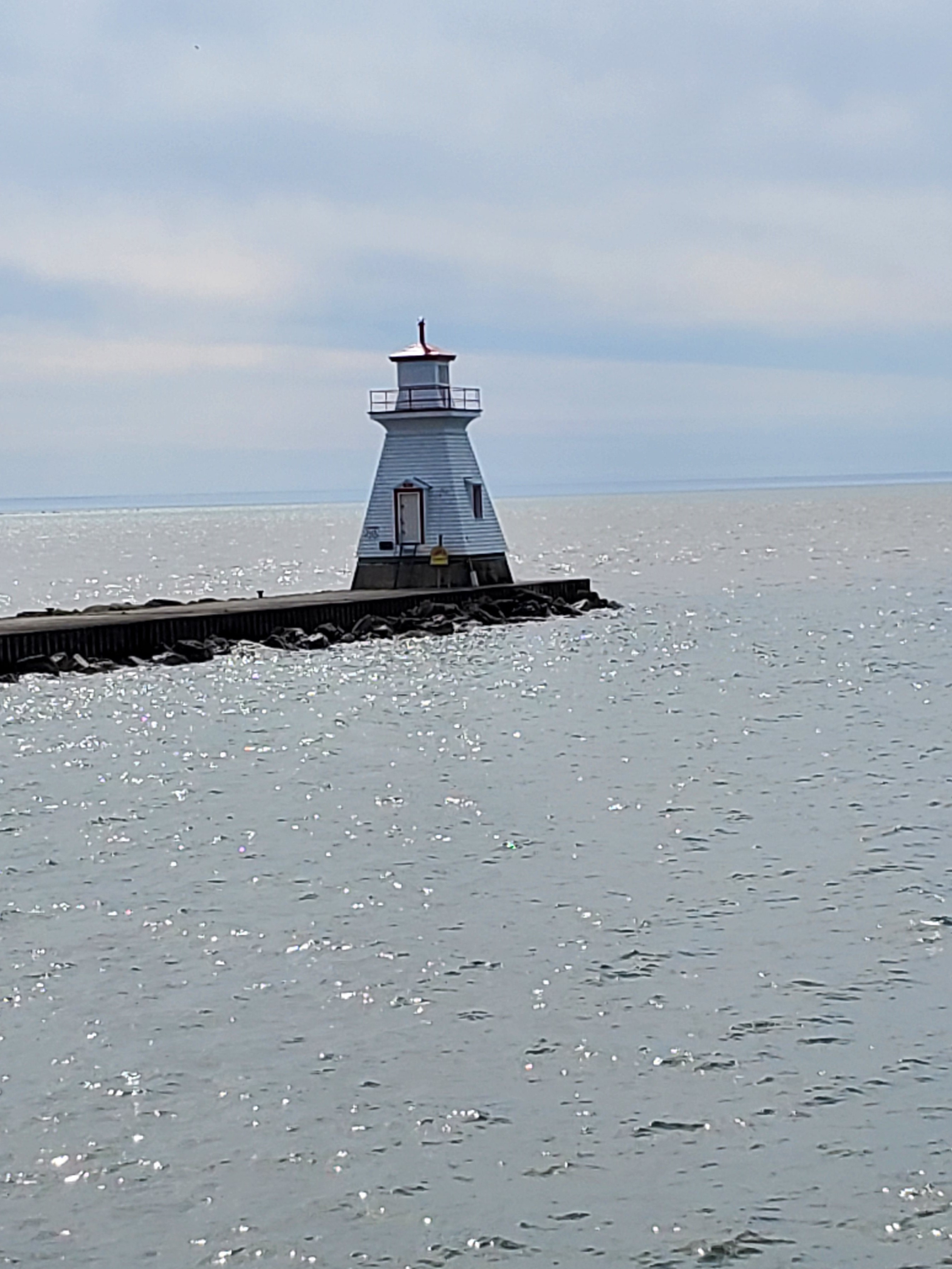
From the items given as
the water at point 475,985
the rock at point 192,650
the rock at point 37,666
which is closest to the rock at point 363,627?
the rock at point 192,650

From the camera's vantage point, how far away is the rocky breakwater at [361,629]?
95.4 feet

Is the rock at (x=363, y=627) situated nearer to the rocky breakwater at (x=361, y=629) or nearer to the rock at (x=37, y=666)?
the rocky breakwater at (x=361, y=629)

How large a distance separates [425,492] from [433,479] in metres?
0.32

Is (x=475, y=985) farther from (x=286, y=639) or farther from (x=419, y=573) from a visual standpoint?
(x=419, y=573)

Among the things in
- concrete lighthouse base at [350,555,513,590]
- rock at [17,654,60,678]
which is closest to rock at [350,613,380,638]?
concrete lighthouse base at [350,555,513,590]

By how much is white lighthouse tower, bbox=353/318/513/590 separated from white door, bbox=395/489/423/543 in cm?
2

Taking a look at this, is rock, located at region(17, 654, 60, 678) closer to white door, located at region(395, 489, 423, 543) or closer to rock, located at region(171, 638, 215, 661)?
rock, located at region(171, 638, 215, 661)

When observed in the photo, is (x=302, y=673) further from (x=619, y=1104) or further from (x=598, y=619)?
(x=619, y=1104)

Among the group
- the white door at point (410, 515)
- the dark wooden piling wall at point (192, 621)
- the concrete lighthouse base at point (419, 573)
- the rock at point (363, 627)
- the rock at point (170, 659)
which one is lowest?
the rock at point (170, 659)

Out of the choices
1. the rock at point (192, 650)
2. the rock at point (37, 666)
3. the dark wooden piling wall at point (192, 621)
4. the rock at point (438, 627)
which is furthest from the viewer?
the rock at point (438, 627)

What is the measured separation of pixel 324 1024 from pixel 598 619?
33.2 meters

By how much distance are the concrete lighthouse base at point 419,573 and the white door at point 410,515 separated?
403 millimetres

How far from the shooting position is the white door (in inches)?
1478

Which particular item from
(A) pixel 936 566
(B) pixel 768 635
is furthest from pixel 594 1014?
(A) pixel 936 566
